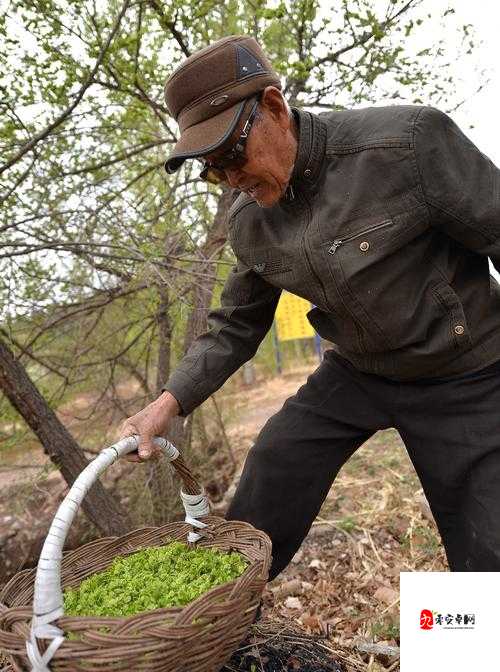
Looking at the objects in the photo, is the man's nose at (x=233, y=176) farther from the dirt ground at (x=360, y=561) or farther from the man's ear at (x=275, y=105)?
the dirt ground at (x=360, y=561)

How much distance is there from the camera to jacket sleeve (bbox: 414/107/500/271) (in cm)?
190

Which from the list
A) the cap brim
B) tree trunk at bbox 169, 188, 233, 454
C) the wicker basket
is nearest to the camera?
the wicker basket

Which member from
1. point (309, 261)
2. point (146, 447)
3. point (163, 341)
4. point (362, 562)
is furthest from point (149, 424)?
point (163, 341)

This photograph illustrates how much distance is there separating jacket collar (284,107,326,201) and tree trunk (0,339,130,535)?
170 cm

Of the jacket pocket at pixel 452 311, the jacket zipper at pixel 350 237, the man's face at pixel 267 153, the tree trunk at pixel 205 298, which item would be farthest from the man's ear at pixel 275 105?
the tree trunk at pixel 205 298

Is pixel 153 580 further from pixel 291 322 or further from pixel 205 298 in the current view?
pixel 291 322

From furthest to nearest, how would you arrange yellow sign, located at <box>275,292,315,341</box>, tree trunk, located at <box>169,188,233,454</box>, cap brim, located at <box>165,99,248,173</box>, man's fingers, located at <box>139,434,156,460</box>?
yellow sign, located at <box>275,292,315,341</box> < tree trunk, located at <box>169,188,233,454</box> < man's fingers, located at <box>139,434,156,460</box> < cap brim, located at <box>165,99,248,173</box>

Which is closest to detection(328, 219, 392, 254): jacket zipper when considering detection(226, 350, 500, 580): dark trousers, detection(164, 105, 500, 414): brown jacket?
detection(164, 105, 500, 414): brown jacket

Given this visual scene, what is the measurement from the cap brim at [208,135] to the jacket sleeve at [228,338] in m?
0.59

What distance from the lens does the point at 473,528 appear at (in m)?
2.10

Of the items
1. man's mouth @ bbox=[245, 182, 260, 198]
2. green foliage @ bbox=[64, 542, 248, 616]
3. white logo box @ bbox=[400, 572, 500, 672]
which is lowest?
white logo box @ bbox=[400, 572, 500, 672]

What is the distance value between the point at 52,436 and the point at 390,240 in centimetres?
200

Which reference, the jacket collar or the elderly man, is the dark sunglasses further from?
the jacket collar

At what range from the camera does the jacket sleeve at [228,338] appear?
2.27 m
